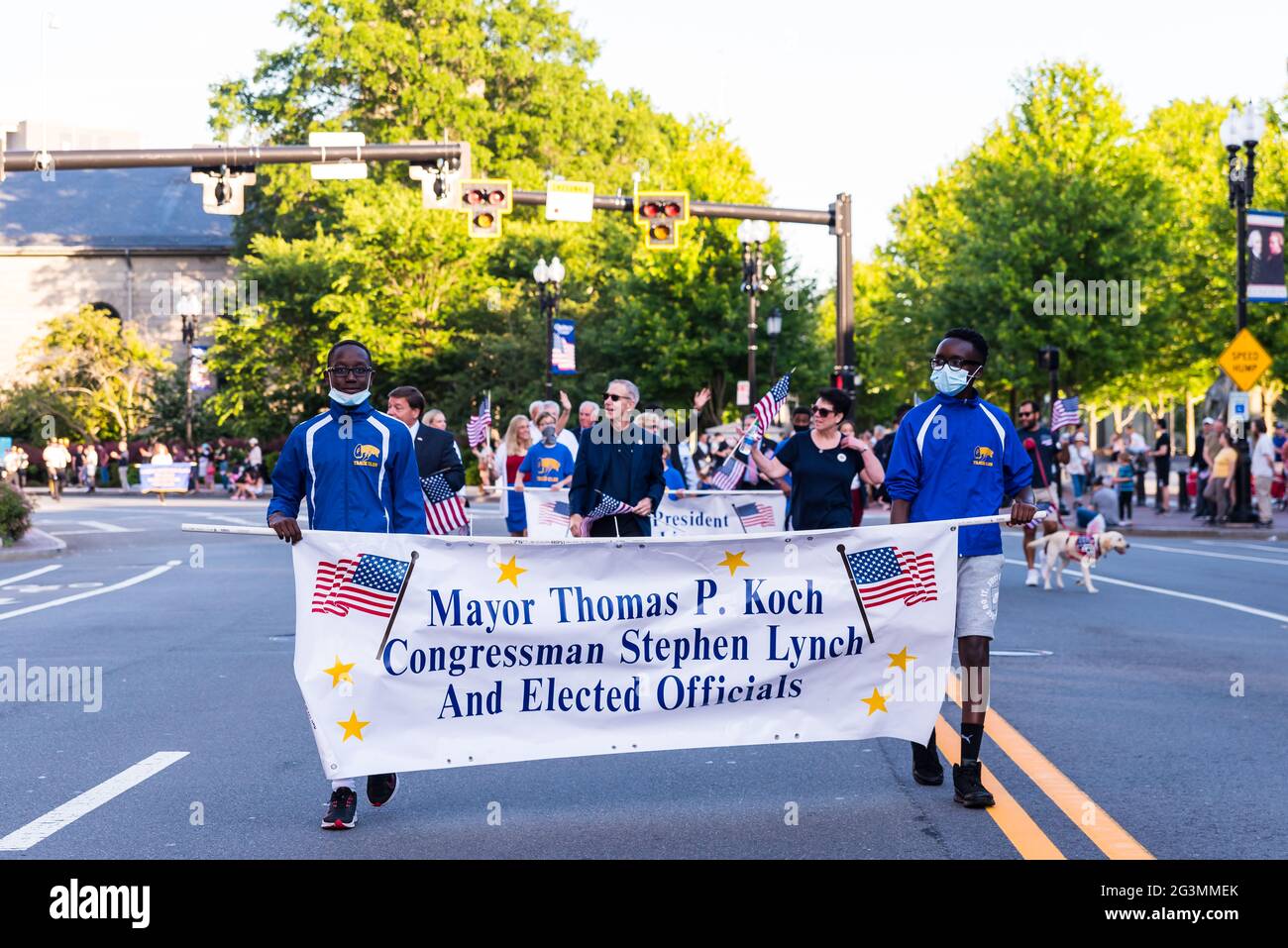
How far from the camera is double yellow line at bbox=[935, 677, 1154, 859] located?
590 cm

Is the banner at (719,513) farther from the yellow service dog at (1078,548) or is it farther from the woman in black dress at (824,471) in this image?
the woman in black dress at (824,471)

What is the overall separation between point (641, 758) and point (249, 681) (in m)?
3.66

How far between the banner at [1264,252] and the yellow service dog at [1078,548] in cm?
1229

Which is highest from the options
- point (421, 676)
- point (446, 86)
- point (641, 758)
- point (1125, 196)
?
point (446, 86)

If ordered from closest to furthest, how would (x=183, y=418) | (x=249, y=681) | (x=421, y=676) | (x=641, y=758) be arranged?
(x=421, y=676)
(x=641, y=758)
(x=249, y=681)
(x=183, y=418)

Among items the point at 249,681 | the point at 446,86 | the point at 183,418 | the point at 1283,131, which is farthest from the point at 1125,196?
the point at 249,681

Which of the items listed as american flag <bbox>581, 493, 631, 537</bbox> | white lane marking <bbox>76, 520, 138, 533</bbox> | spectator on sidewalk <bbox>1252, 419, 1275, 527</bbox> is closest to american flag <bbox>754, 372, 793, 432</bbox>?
american flag <bbox>581, 493, 631, 537</bbox>

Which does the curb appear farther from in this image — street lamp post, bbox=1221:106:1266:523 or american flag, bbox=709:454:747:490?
street lamp post, bbox=1221:106:1266:523

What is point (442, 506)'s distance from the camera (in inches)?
476

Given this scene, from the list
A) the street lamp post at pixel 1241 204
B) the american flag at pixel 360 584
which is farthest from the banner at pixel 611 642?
the street lamp post at pixel 1241 204

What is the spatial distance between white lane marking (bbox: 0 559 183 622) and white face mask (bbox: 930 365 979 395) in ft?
34.4

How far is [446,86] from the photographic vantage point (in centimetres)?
5406
